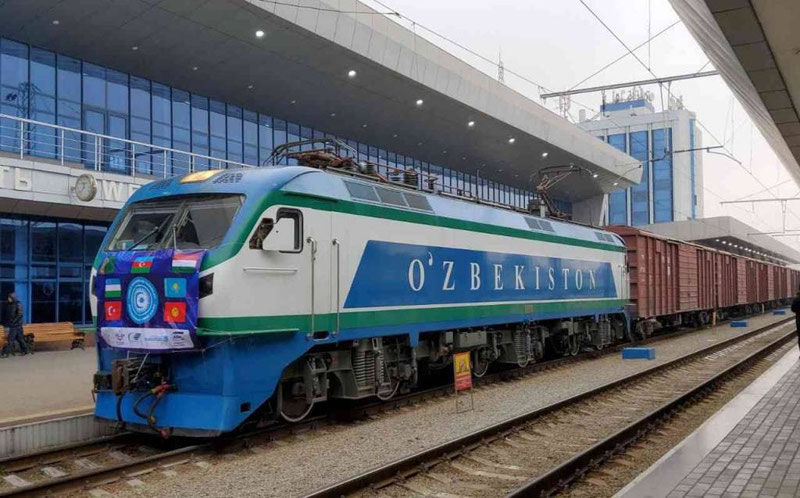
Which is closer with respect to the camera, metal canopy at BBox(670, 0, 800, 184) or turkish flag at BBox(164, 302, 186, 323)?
metal canopy at BBox(670, 0, 800, 184)

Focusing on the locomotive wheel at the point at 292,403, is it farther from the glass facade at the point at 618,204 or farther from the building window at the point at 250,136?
the glass facade at the point at 618,204

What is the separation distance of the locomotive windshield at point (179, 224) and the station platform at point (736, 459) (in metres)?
5.46

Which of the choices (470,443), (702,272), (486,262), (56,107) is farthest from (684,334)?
(56,107)

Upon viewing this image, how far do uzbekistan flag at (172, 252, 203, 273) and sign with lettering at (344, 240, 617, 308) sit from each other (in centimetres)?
250

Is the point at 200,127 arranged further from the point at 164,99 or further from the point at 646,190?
the point at 646,190

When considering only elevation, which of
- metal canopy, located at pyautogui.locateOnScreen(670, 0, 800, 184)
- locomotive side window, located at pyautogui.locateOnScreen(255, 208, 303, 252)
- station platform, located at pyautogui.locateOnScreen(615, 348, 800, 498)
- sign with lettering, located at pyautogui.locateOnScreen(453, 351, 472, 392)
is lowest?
station platform, located at pyautogui.locateOnScreen(615, 348, 800, 498)

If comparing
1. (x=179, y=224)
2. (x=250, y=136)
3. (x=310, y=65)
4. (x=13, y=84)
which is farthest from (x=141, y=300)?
(x=250, y=136)

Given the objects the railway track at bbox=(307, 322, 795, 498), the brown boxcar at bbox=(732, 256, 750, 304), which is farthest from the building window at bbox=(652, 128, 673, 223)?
the railway track at bbox=(307, 322, 795, 498)

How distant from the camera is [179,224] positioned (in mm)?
8875

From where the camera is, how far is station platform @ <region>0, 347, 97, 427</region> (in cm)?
1021

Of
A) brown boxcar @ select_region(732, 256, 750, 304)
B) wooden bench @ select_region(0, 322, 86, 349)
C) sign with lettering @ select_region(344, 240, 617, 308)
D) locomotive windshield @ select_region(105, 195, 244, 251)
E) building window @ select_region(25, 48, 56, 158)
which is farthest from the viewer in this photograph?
brown boxcar @ select_region(732, 256, 750, 304)

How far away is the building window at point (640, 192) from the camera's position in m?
93.9

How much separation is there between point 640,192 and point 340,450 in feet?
310

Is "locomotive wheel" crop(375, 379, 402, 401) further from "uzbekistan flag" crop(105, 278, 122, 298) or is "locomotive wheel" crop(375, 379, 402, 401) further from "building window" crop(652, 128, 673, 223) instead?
"building window" crop(652, 128, 673, 223)
